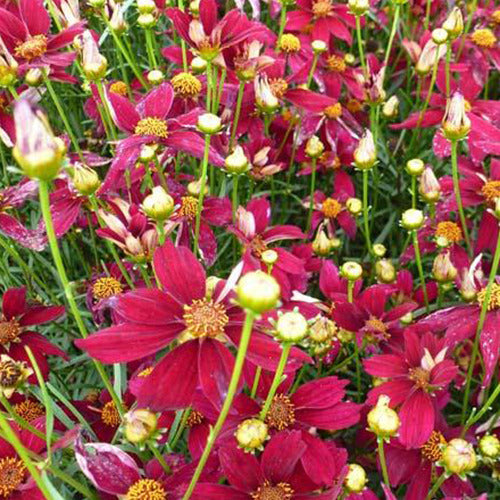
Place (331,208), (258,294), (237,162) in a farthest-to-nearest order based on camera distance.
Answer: (331,208)
(237,162)
(258,294)

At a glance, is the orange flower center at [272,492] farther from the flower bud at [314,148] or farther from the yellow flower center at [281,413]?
the flower bud at [314,148]

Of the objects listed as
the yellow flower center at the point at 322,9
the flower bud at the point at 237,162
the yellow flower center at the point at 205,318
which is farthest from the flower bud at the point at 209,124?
the yellow flower center at the point at 322,9

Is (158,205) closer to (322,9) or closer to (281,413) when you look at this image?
(281,413)

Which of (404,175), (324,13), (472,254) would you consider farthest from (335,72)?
(472,254)

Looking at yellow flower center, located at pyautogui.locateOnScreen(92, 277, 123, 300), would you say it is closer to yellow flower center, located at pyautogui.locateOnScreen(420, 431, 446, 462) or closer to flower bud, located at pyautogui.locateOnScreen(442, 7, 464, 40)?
yellow flower center, located at pyautogui.locateOnScreen(420, 431, 446, 462)

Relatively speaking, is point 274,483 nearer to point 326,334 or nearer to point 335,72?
point 326,334

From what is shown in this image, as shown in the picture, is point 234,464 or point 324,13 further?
point 324,13

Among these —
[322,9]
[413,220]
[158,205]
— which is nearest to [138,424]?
[158,205]
